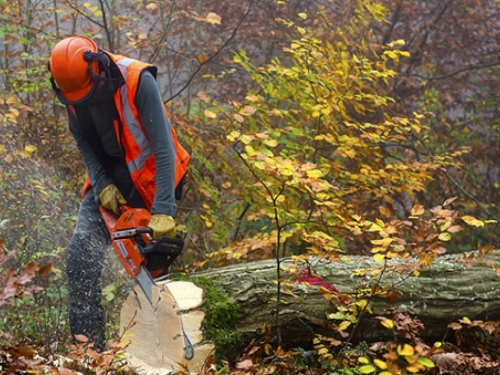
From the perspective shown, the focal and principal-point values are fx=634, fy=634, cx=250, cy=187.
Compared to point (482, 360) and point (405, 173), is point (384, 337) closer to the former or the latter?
point (482, 360)

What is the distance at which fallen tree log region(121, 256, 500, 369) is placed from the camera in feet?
11.7

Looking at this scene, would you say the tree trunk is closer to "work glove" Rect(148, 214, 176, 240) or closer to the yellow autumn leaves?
"work glove" Rect(148, 214, 176, 240)

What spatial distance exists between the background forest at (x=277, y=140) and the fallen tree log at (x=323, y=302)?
258 mm

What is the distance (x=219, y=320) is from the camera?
138 inches

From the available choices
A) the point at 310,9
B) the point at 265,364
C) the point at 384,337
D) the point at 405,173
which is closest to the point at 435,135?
the point at 310,9

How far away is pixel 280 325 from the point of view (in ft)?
12.0

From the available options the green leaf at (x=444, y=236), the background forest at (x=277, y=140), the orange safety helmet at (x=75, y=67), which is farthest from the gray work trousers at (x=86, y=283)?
the green leaf at (x=444, y=236)

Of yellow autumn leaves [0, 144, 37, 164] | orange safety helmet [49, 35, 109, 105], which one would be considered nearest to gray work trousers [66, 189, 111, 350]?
orange safety helmet [49, 35, 109, 105]

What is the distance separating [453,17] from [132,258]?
22.7 feet

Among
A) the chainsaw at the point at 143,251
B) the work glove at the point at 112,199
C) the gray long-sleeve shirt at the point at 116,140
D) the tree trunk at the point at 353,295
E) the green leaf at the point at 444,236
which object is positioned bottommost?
the tree trunk at the point at 353,295

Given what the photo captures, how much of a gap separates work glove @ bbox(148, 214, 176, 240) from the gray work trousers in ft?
1.61

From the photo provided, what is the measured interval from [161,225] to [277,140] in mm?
3236

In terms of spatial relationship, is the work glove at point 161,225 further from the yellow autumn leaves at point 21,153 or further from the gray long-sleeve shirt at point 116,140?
the yellow autumn leaves at point 21,153

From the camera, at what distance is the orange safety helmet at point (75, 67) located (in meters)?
3.44
